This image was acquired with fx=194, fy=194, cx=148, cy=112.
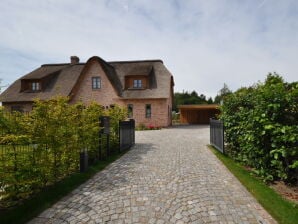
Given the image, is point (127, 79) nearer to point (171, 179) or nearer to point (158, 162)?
point (158, 162)

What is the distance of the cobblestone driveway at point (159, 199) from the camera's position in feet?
10.1

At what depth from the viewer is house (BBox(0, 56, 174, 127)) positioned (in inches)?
794

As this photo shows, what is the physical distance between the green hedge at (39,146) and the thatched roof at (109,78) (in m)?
14.8

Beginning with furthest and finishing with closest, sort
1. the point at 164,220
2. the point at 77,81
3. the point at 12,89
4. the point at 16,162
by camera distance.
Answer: the point at 12,89, the point at 77,81, the point at 16,162, the point at 164,220

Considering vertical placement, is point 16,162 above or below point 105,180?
above

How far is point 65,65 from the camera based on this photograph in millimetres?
26000

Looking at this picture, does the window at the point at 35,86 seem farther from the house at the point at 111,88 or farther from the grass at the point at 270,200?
the grass at the point at 270,200

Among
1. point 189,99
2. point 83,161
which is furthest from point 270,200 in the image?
point 189,99

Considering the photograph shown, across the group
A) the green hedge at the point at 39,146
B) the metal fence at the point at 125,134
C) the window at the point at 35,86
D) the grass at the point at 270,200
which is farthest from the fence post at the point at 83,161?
the window at the point at 35,86

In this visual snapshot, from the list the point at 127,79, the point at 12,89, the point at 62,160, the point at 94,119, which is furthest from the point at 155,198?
the point at 12,89

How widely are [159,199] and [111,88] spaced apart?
58.2 ft

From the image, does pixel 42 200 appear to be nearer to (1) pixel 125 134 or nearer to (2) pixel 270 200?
(2) pixel 270 200

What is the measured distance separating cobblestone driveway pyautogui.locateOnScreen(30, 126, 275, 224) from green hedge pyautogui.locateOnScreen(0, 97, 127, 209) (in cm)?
81

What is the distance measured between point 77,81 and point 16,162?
61.5 ft
